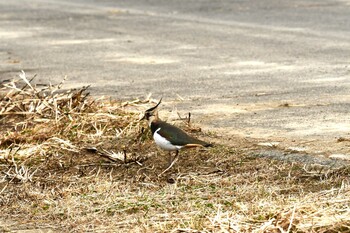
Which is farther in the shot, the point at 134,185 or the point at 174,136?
the point at 174,136

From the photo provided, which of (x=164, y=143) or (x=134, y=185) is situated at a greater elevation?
(x=164, y=143)

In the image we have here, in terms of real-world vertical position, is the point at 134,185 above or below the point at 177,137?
below

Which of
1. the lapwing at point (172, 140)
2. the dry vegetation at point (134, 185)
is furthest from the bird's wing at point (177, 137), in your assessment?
the dry vegetation at point (134, 185)

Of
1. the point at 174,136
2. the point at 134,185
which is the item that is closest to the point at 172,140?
the point at 174,136

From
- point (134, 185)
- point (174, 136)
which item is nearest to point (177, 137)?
point (174, 136)

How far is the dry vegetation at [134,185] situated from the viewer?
5703 millimetres

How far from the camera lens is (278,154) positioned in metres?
7.46

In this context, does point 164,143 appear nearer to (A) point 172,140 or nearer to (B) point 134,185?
(A) point 172,140

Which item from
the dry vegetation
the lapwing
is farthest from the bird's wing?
the dry vegetation

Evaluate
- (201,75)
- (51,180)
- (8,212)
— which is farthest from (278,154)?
(201,75)

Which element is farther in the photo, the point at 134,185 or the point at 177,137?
the point at 177,137

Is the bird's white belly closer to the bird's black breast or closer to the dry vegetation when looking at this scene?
the bird's black breast

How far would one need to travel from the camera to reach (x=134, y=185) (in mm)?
6848

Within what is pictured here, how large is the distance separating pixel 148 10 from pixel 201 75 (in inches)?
309
